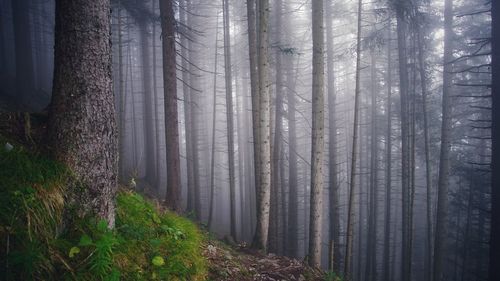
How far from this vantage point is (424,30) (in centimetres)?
1507

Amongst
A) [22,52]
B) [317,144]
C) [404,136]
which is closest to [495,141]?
[317,144]

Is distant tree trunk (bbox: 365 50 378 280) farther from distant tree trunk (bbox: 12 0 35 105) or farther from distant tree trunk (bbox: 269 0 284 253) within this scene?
distant tree trunk (bbox: 12 0 35 105)

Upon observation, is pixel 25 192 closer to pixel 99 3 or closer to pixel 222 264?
pixel 99 3

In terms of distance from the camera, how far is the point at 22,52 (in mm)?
16750

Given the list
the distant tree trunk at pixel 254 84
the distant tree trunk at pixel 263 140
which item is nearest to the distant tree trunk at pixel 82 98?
the distant tree trunk at pixel 263 140

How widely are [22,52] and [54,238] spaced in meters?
19.9

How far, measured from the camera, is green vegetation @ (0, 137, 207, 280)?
2201mm

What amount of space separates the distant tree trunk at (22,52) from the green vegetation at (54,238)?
17.2 meters

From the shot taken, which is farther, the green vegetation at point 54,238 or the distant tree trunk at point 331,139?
the distant tree trunk at point 331,139

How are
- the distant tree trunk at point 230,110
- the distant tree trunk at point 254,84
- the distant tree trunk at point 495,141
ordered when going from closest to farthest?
the distant tree trunk at point 495,141 < the distant tree trunk at point 254,84 < the distant tree trunk at point 230,110

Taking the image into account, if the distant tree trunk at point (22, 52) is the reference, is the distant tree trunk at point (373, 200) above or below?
below

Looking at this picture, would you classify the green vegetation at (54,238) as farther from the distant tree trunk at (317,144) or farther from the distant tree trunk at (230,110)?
the distant tree trunk at (230,110)

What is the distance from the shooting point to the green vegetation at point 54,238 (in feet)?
7.22

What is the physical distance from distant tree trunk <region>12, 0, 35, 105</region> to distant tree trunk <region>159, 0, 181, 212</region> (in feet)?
41.3
